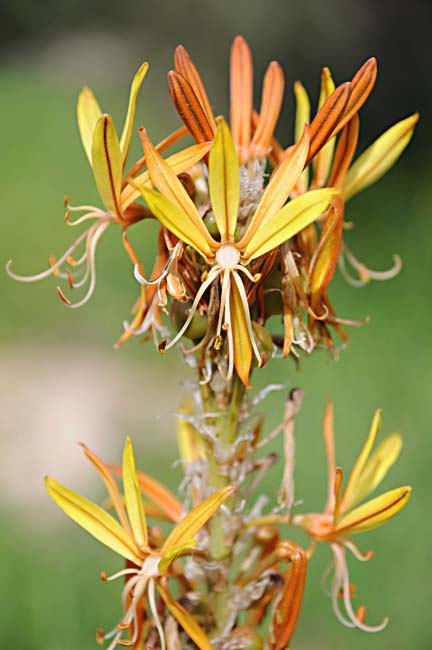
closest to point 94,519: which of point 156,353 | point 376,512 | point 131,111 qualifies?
point 376,512

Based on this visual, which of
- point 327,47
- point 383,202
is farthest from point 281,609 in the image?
point 327,47

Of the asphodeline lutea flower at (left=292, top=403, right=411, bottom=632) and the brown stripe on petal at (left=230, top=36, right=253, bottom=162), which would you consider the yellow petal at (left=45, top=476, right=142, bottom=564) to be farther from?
the brown stripe on petal at (left=230, top=36, right=253, bottom=162)

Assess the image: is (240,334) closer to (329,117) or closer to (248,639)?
(329,117)

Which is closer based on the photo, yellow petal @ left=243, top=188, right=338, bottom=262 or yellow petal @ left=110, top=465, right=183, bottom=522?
yellow petal @ left=243, top=188, right=338, bottom=262

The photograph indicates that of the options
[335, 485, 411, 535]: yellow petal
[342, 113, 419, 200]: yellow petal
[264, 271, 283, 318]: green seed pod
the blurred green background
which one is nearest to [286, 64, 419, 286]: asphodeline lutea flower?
[342, 113, 419, 200]: yellow petal

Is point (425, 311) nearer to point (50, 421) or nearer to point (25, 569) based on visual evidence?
point (50, 421)
